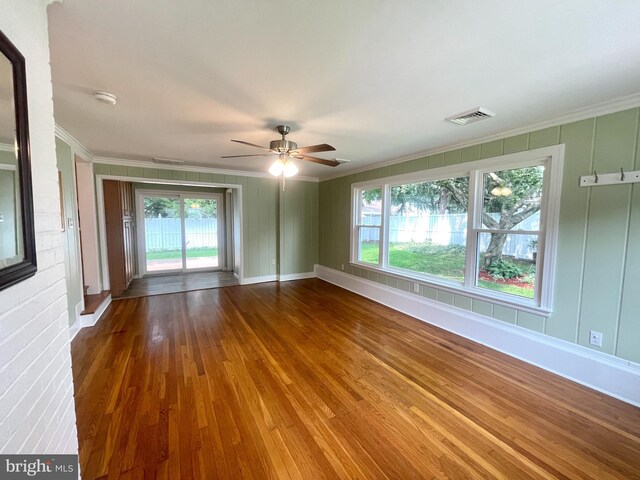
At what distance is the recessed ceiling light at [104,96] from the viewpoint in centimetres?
199

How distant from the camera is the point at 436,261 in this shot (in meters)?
3.72

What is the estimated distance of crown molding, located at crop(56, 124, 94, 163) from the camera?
286 centimetres

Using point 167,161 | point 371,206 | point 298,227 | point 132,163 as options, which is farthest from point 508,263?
point 132,163

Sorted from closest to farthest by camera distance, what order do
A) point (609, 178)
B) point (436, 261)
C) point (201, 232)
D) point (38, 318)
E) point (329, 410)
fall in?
point (38, 318) → point (329, 410) → point (609, 178) → point (436, 261) → point (201, 232)

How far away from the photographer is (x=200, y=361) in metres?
2.55

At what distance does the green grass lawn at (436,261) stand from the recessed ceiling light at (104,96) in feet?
12.8

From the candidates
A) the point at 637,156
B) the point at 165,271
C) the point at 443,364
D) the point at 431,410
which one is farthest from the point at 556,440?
the point at 165,271

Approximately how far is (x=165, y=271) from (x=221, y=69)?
614 centimetres

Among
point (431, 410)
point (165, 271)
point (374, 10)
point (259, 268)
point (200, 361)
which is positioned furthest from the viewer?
point (165, 271)

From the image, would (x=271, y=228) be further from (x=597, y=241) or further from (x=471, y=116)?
(x=597, y=241)

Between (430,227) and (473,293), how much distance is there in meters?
1.09

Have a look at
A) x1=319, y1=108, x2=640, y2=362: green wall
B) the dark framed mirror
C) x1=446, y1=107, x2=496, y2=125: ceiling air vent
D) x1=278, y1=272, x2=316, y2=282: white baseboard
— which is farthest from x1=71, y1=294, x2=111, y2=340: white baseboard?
x1=319, y1=108, x2=640, y2=362: green wall

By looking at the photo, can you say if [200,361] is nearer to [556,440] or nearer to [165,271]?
[556,440]

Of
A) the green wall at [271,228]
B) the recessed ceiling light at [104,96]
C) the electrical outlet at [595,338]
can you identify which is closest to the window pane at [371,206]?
the green wall at [271,228]
